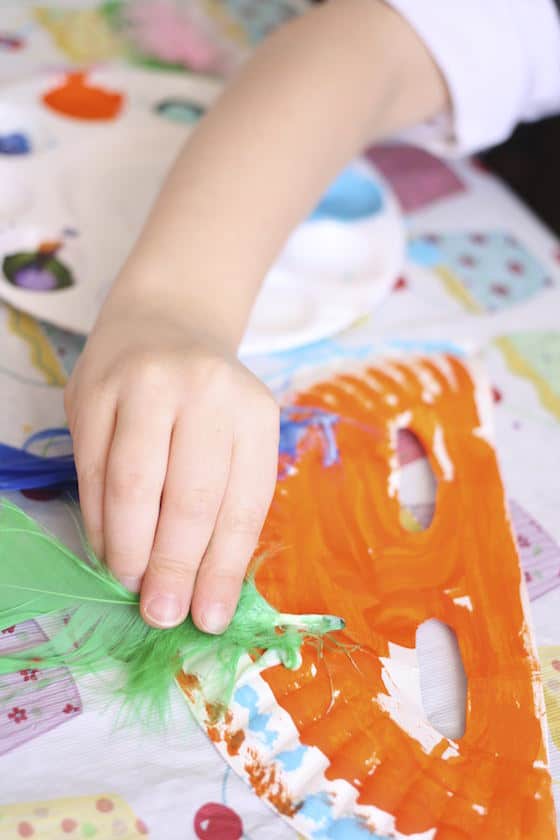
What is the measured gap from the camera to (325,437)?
53 cm

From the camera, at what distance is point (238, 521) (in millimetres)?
411

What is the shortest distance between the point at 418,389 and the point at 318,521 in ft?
0.45

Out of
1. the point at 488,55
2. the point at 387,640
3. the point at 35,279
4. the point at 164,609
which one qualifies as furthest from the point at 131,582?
the point at 488,55

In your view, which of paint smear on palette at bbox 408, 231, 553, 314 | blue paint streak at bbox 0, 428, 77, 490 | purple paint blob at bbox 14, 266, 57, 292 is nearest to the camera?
Result: blue paint streak at bbox 0, 428, 77, 490

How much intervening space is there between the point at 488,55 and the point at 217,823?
1.80 ft

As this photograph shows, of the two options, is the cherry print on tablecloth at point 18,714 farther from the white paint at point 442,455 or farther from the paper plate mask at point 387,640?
the white paint at point 442,455

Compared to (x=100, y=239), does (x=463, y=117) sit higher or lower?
higher

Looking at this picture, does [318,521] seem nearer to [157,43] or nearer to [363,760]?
[363,760]

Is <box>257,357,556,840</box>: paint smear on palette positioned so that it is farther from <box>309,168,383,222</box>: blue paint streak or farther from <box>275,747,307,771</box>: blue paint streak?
<box>309,168,383,222</box>: blue paint streak

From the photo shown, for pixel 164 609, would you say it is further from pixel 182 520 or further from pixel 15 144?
pixel 15 144

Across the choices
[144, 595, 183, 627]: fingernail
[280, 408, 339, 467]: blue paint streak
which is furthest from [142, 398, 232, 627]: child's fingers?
[280, 408, 339, 467]: blue paint streak

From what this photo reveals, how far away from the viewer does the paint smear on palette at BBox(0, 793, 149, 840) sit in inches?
13.6

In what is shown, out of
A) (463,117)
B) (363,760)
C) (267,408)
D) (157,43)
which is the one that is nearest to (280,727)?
(363,760)

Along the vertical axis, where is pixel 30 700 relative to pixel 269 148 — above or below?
below
